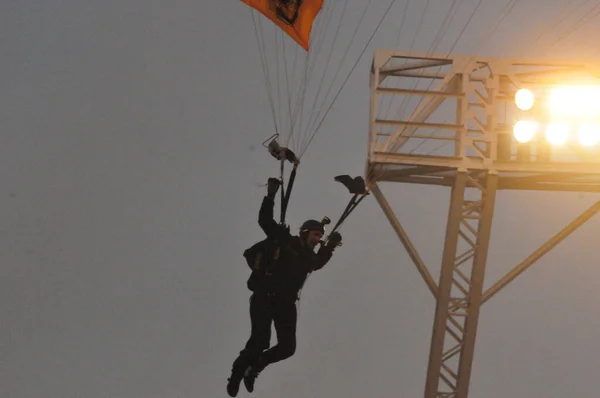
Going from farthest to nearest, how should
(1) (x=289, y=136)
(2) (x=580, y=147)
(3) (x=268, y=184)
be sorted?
(2) (x=580, y=147) → (1) (x=289, y=136) → (3) (x=268, y=184)

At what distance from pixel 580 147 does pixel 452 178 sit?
200cm

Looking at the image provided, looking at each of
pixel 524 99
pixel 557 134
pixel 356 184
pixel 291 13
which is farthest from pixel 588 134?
pixel 291 13

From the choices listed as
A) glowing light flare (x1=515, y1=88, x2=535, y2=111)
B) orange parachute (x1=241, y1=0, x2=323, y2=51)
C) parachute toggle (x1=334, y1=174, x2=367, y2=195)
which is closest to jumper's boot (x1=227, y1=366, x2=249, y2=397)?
parachute toggle (x1=334, y1=174, x2=367, y2=195)

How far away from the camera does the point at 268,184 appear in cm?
1323

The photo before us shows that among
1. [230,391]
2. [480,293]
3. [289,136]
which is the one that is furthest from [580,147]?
[230,391]

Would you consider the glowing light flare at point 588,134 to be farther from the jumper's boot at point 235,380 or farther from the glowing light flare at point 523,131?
the jumper's boot at point 235,380

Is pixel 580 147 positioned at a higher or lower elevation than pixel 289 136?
higher

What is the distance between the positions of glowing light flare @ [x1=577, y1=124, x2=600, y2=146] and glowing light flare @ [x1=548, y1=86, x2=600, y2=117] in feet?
0.66

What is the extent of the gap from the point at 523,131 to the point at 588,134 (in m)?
1.01

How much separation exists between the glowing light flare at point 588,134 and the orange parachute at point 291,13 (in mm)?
4397

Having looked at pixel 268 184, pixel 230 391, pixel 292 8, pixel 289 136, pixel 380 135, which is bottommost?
pixel 230 391

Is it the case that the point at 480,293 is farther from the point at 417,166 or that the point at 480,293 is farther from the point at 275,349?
the point at 275,349

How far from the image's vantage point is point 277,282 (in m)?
14.1

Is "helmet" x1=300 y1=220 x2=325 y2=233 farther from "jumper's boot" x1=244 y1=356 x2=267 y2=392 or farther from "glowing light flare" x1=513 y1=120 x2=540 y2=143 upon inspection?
"glowing light flare" x1=513 y1=120 x2=540 y2=143
